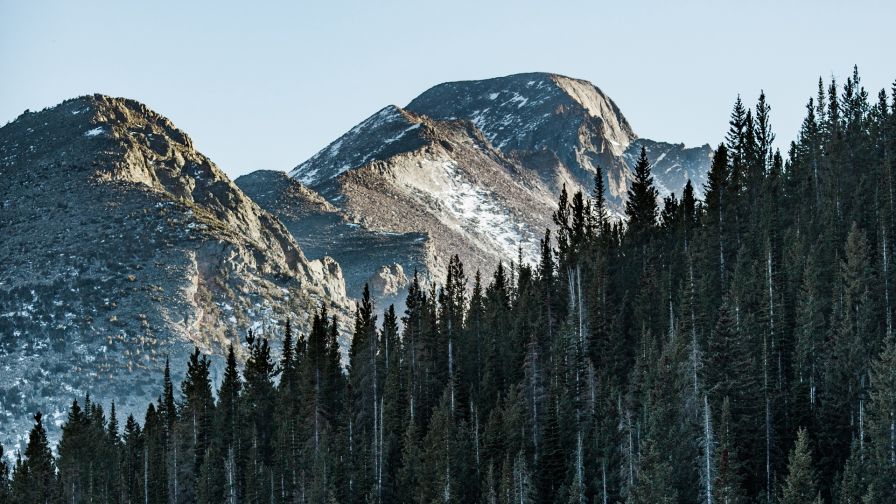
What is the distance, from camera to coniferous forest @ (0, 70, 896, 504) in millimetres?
93312

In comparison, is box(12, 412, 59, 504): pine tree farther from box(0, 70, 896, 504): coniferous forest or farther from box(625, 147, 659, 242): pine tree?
box(625, 147, 659, 242): pine tree

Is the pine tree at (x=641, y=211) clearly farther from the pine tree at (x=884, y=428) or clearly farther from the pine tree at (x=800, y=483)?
the pine tree at (x=800, y=483)

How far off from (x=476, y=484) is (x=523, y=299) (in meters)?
34.1

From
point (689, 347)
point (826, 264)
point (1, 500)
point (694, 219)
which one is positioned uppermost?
point (694, 219)

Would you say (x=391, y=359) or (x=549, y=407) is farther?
(x=391, y=359)

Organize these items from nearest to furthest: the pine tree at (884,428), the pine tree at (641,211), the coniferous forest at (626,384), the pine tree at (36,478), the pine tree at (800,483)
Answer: the pine tree at (800,483) < the pine tree at (884,428) < the coniferous forest at (626,384) < the pine tree at (641,211) < the pine tree at (36,478)

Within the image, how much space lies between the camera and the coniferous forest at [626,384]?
93.3m

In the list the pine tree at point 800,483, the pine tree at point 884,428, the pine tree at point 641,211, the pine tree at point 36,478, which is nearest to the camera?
the pine tree at point 800,483

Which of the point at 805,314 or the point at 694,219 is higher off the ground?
the point at 694,219

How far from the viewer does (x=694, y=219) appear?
5600 inches

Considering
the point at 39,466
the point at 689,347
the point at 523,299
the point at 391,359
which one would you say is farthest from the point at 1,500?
the point at 689,347

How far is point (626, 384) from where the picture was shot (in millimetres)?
113688

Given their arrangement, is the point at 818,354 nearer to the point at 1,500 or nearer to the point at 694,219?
the point at 694,219

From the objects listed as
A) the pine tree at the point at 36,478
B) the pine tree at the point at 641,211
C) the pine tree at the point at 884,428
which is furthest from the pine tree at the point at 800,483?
the pine tree at the point at 36,478
